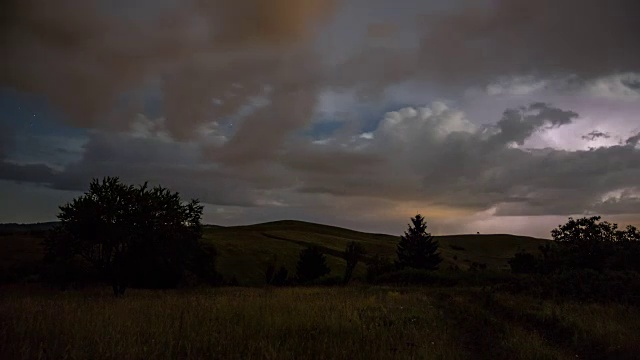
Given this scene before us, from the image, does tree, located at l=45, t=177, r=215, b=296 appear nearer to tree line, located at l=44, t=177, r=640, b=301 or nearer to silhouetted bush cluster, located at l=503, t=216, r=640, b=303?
tree line, located at l=44, t=177, r=640, b=301

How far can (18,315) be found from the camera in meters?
8.62

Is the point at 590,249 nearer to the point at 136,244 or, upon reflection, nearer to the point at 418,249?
the point at 418,249

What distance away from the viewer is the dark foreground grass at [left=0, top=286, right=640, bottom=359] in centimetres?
690

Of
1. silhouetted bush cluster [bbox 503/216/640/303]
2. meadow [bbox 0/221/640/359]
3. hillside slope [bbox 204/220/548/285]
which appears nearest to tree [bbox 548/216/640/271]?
silhouetted bush cluster [bbox 503/216/640/303]

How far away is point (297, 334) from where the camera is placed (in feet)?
29.6

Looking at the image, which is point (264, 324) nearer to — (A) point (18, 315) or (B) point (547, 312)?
(A) point (18, 315)

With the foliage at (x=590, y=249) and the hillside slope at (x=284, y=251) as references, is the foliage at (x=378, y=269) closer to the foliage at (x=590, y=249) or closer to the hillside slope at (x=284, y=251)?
the hillside slope at (x=284, y=251)

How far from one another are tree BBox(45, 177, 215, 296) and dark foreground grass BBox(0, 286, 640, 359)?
11258 mm

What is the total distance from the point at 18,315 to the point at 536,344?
11.1 metres

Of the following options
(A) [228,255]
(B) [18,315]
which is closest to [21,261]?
(A) [228,255]

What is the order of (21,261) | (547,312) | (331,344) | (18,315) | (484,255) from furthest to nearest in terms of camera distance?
1. (484,255)
2. (21,261)
3. (547,312)
4. (18,315)
5. (331,344)

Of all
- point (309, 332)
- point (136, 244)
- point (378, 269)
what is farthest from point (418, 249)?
point (309, 332)

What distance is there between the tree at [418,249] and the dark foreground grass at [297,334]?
46.8m

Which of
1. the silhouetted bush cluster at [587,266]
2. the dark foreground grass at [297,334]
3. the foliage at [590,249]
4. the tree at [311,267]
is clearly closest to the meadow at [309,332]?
the dark foreground grass at [297,334]
